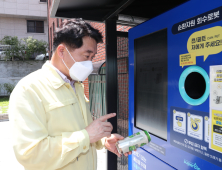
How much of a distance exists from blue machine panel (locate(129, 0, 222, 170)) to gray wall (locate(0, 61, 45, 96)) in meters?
15.7

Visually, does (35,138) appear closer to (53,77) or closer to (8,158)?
(53,77)

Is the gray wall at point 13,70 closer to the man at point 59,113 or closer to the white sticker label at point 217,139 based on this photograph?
the man at point 59,113

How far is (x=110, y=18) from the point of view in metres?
2.07

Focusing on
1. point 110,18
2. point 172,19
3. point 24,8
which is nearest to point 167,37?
point 172,19

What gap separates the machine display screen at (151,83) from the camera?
1543mm

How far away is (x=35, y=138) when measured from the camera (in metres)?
1.20

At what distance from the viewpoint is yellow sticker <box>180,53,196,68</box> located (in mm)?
1218

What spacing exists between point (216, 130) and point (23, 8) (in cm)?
2331

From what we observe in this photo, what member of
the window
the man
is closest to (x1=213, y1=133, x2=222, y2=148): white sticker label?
the man

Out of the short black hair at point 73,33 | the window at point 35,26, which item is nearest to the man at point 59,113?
the short black hair at point 73,33

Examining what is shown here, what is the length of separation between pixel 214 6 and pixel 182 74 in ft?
1.45

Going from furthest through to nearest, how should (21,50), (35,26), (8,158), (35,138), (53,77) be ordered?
(35,26), (21,50), (8,158), (53,77), (35,138)

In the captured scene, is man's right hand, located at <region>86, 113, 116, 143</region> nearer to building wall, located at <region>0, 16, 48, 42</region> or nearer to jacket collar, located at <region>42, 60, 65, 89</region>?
jacket collar, located at <region>42, 60, 65, 89</region>

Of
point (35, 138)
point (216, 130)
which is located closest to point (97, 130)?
point (35, 138)
